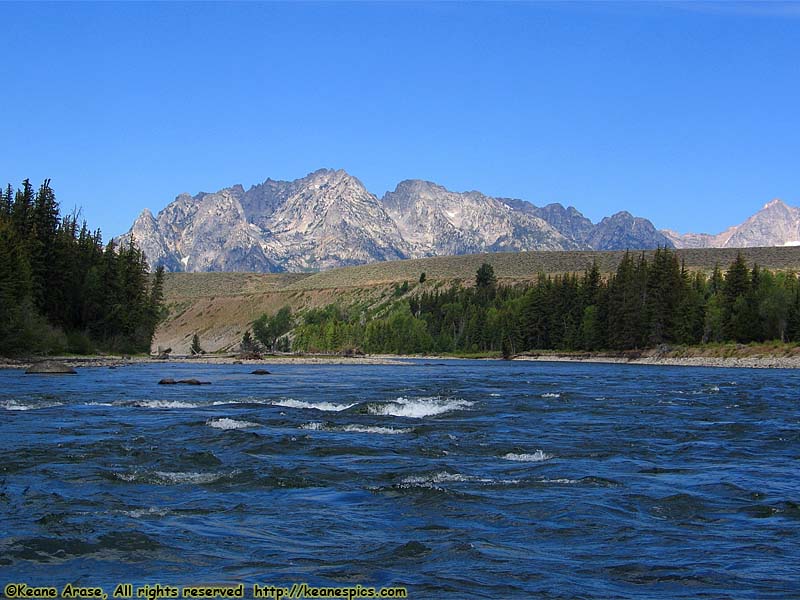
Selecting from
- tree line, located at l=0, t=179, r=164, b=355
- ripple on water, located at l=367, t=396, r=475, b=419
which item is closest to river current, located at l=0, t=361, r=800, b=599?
ripple on water, located at l=367, t=396, r=475, b=419

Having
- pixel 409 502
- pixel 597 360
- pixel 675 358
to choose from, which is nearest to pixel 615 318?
pixel 597 360

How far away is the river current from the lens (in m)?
10.9

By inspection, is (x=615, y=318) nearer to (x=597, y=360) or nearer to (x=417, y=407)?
(x=597, y=360)

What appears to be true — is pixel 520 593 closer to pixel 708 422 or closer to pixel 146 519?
pixel 146 519

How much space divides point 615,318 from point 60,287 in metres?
81.0

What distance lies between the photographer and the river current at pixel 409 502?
35.6 feet

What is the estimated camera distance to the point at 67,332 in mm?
91688

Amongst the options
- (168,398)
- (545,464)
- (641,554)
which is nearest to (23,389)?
(168,398)

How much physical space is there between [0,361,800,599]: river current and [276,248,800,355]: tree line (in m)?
89.1

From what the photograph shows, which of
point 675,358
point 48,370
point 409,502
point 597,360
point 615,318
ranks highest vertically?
point 615,318

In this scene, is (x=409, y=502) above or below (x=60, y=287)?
below

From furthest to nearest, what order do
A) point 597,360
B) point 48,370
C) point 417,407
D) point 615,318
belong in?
point 615,318
point 597,360
point 48,370
point 417,407

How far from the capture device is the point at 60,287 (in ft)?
303

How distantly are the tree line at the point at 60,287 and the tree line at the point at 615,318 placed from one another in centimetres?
6830
